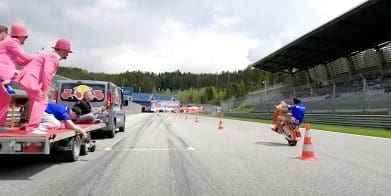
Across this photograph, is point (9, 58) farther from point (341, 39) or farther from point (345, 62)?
point (345, 62)

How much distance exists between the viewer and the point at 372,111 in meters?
31.6

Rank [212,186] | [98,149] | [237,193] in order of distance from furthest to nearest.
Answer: [98,149] < [212,186] < [237,193]

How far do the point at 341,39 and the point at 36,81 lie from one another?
38833 millimetres

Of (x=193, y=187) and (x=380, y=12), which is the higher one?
(x=380, y=12)

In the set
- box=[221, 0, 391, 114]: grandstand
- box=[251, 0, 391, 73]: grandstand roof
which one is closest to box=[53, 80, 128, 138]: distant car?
box=[221, 0, 391, 114]: grandstand

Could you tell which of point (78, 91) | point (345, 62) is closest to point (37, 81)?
point (78, 91)

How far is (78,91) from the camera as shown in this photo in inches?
709

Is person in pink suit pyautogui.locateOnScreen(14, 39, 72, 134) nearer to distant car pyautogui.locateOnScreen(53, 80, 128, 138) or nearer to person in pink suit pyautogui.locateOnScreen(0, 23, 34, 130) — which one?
person in pink suit pyautogui.locateOnScreen(0, 23, 34, 130)

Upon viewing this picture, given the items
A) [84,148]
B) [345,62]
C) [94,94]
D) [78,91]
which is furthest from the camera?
[345,62]

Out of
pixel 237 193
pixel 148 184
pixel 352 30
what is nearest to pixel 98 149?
pixel 148 184

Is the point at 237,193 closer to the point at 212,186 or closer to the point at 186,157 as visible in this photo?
the point at 212,186

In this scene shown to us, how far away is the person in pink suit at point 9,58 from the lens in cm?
862

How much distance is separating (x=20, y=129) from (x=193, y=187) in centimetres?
330

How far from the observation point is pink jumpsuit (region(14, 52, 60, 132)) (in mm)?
8586
